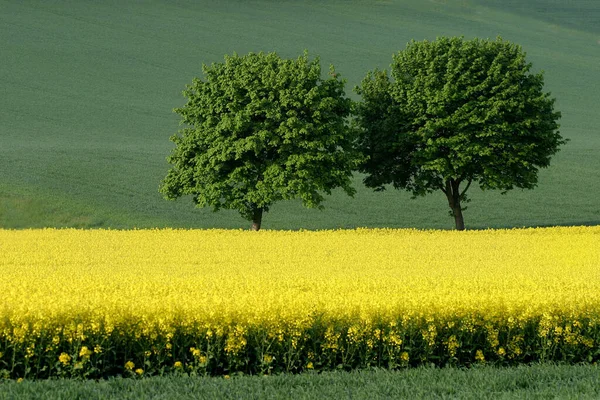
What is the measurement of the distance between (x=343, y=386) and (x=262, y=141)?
28.5 metres

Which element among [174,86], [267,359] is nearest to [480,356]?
[267,359]

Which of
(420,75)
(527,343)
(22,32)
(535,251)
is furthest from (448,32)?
(527,343)

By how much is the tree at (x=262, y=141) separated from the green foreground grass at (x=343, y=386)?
87.9 ft

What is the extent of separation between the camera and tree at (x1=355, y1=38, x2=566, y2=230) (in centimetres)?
4244

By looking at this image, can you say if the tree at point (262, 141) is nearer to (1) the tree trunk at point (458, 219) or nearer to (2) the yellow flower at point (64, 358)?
(1) the tree trunk at point (458, 219)

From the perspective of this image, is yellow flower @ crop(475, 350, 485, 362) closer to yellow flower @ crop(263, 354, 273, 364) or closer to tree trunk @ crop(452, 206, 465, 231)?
yellow flower @ crop(263, 354, 273, 364)

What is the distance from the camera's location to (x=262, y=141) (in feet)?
128

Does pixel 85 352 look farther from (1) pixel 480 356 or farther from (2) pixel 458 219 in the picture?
(2) pixel 458 219

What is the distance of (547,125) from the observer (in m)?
43.9

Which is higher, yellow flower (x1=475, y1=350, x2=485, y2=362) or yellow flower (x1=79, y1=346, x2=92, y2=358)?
yellow flower (x1=475, y1=350, x2=485, y2=362)

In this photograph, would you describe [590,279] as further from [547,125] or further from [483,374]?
[547,125]

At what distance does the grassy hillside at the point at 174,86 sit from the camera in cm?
5425

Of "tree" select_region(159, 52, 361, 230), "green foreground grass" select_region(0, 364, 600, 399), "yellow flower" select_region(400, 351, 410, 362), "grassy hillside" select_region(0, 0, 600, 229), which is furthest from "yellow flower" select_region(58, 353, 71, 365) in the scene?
"grassy hillside" select_region(0, 0, 600, 229)

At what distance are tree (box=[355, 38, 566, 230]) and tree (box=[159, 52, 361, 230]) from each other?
295 cm
